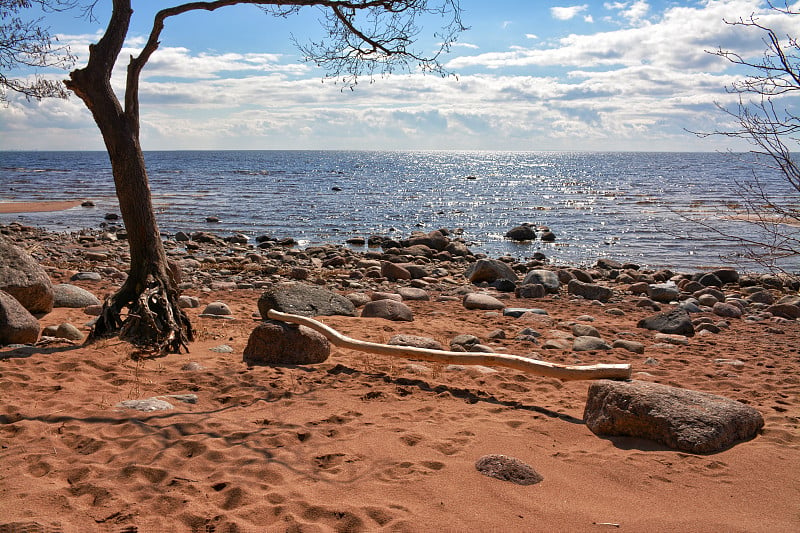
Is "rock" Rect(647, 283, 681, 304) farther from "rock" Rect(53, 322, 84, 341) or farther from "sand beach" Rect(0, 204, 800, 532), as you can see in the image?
"rock" Rect(53, 322, 84, 341)

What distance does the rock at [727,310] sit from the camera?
35.9 ft

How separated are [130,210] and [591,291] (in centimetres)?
894

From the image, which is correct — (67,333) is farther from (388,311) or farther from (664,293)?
(664,293)

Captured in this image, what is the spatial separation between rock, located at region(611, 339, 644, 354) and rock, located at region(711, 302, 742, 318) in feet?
12.0

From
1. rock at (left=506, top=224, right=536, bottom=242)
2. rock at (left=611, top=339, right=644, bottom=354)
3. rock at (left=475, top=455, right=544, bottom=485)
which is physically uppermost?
rock at (left=506, top=224, right=536, bottom=242)

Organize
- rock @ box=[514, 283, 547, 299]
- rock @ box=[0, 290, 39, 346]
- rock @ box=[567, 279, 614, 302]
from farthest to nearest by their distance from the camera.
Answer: rock @ box=[514, 283, 547, 299] → rock @ box=[567, 279, 614, 302] → rock @ box=[0, 290, 39, 346]

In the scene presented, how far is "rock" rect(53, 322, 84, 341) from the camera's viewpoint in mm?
7098

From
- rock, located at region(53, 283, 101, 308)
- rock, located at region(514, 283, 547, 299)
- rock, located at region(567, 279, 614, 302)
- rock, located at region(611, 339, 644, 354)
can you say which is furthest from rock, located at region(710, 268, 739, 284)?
rock, located at region(53, 283, 101, 308)

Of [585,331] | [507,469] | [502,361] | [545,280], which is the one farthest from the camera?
[545,280]

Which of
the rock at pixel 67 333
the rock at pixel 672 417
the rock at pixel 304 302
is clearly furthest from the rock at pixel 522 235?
the rock at pixel 672 417

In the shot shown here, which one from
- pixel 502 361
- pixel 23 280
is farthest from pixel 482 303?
pixel 23 280

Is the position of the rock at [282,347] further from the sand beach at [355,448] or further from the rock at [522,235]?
the rock at [522,235]

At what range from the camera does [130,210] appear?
23.5ft

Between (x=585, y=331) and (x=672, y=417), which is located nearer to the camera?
(x=672, y=417)
